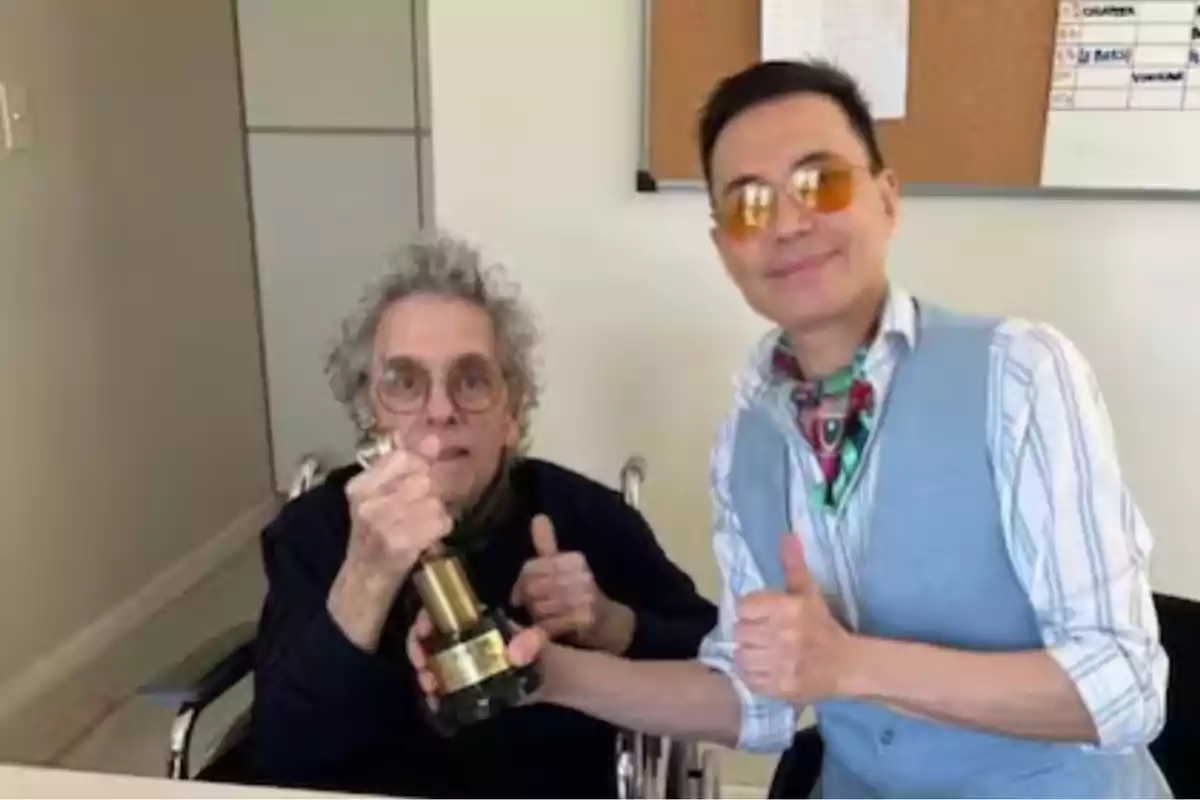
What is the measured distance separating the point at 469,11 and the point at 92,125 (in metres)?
1.25

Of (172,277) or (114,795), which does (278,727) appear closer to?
(114,795)

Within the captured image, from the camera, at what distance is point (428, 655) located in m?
1.23

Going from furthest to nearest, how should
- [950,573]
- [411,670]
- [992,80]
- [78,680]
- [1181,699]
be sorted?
1. [78,680]
2. [992,80]
3. [411,670]
4. [1181,699]
5. [950,573]

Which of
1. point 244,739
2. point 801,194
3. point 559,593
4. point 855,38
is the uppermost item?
point 855,38

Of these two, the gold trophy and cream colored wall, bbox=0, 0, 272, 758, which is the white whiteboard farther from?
cream colored wall, bbox=0, 0, 272, 758

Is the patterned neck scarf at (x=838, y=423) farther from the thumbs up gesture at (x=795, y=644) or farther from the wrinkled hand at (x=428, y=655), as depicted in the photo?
the wrinkled hand at (x=428, y=655)

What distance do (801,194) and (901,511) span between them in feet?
0.98

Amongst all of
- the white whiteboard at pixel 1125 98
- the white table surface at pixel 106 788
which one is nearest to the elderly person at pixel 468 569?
the white table surface at pixel 106 788

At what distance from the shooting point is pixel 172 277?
10.5ft

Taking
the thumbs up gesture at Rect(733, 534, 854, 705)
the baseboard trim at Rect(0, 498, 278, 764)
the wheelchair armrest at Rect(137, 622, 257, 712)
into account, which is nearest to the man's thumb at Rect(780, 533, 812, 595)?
the thumbs up gesture at Rect(733, 534, 854, 705)

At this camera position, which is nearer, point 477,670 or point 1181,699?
point 477,670

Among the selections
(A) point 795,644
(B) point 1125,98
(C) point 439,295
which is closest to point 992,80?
(B) point 1125,98

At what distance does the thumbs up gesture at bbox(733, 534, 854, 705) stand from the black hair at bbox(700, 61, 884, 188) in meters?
0.42

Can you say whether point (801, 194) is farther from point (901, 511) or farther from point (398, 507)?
point (398, 507)
